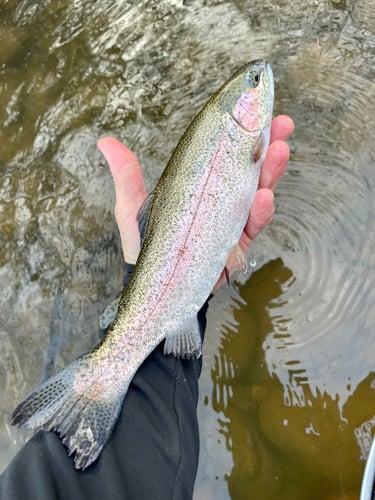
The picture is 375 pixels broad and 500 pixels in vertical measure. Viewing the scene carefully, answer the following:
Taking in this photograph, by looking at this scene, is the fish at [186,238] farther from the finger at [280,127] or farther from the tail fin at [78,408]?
the finger at [280,127]

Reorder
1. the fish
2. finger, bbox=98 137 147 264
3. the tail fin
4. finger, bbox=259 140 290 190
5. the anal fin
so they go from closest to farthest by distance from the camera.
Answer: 1. the tail fin
2. the fish
3. the anal fin
4. finger, bbox=259 140 290 190
5. finger, bbox=98 137 147 264

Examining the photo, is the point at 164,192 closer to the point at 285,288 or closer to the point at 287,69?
the point at 285,288

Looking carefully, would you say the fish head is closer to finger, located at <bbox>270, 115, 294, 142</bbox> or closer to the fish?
the fish

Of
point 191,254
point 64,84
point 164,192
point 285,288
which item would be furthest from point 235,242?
point 64,84

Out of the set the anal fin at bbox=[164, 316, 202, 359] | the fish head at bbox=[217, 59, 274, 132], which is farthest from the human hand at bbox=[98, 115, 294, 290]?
the anal fin at bbox=[164, 316, 202, 359]

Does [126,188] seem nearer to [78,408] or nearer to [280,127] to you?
[280,127]
